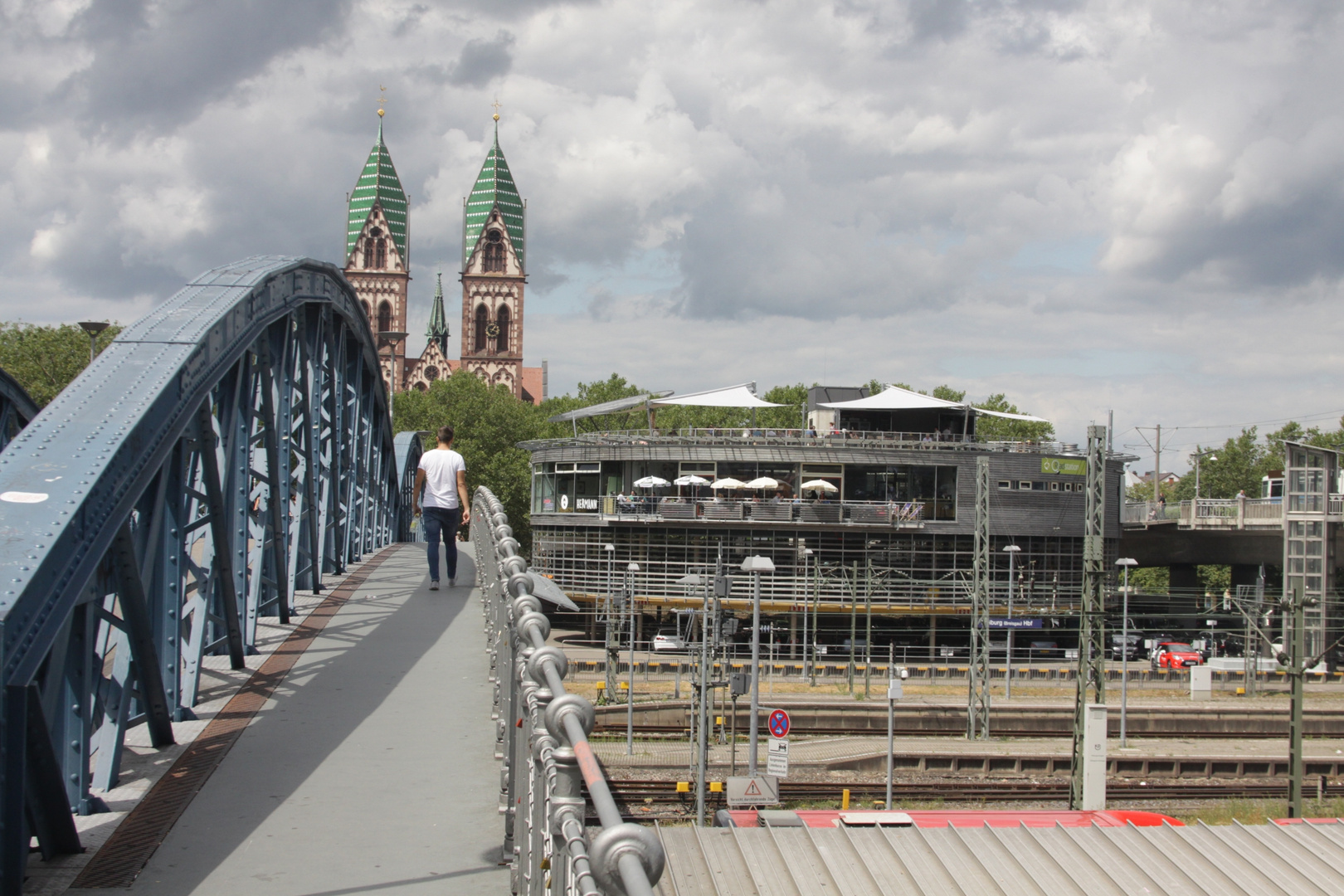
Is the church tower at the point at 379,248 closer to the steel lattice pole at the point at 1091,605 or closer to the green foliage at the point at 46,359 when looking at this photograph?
the green foliage at the point at 46,359

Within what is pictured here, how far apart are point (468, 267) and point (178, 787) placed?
11836cm

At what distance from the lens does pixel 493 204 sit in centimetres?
12188

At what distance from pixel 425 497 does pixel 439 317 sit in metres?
149

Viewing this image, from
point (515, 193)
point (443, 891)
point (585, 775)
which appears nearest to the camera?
point (585, 775)

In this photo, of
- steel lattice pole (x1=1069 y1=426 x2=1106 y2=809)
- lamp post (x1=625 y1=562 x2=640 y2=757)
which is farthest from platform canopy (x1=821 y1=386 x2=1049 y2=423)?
steel lattice pole (x1=1069 y1=426 x2=1106 y2=809)

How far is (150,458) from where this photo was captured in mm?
5922

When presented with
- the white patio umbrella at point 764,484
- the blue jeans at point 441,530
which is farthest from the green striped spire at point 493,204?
the blue jeans at point 441,530

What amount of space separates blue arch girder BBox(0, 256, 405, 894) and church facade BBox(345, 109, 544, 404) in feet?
358

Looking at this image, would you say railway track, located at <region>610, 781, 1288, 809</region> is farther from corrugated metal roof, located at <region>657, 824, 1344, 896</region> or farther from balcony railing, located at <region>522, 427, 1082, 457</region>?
balcony railing, located at <region>522, 427, 1082, 457</region>

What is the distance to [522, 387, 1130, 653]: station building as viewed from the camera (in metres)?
44.1

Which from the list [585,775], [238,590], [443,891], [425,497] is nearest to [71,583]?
[443,891]

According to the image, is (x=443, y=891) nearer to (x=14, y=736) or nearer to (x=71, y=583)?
(x=14, y=736)

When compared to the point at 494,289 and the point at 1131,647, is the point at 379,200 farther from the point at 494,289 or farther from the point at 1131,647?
the point at 1131,647

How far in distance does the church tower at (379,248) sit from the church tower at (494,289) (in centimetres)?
953
